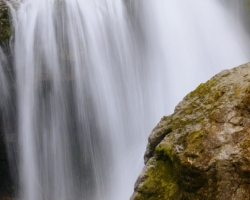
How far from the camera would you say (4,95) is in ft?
20.0

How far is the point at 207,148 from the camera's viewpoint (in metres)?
2.38

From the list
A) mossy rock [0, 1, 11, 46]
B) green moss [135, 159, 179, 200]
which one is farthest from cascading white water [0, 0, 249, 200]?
green moss [135, 159, 179, 200]

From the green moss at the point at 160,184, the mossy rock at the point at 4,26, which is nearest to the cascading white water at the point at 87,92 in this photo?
the mossy rock at the point at 4,26

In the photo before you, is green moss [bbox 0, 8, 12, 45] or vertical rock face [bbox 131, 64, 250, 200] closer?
vertical rock face [bbox 131, 64, 250, 200]

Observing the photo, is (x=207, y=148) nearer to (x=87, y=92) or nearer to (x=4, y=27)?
(x=87, y=92)

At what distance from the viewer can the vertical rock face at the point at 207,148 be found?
2.22 m

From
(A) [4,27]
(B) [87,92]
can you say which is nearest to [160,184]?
(B) [87,92]

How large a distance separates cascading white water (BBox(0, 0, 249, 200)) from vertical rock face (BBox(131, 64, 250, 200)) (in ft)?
9.44

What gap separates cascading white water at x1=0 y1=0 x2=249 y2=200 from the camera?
20.0 ft

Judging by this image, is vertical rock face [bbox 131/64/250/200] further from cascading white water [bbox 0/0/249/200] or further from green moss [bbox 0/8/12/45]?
green moss [bbox 0/8/12/45]

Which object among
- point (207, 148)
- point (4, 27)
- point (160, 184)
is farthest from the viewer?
point (4, 27)

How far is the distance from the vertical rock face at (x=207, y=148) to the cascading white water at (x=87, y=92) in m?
2.88

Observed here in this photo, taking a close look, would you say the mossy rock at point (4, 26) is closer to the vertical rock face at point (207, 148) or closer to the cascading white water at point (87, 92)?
the cascading white water at point (87, 92)

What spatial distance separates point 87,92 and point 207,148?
428 cm
